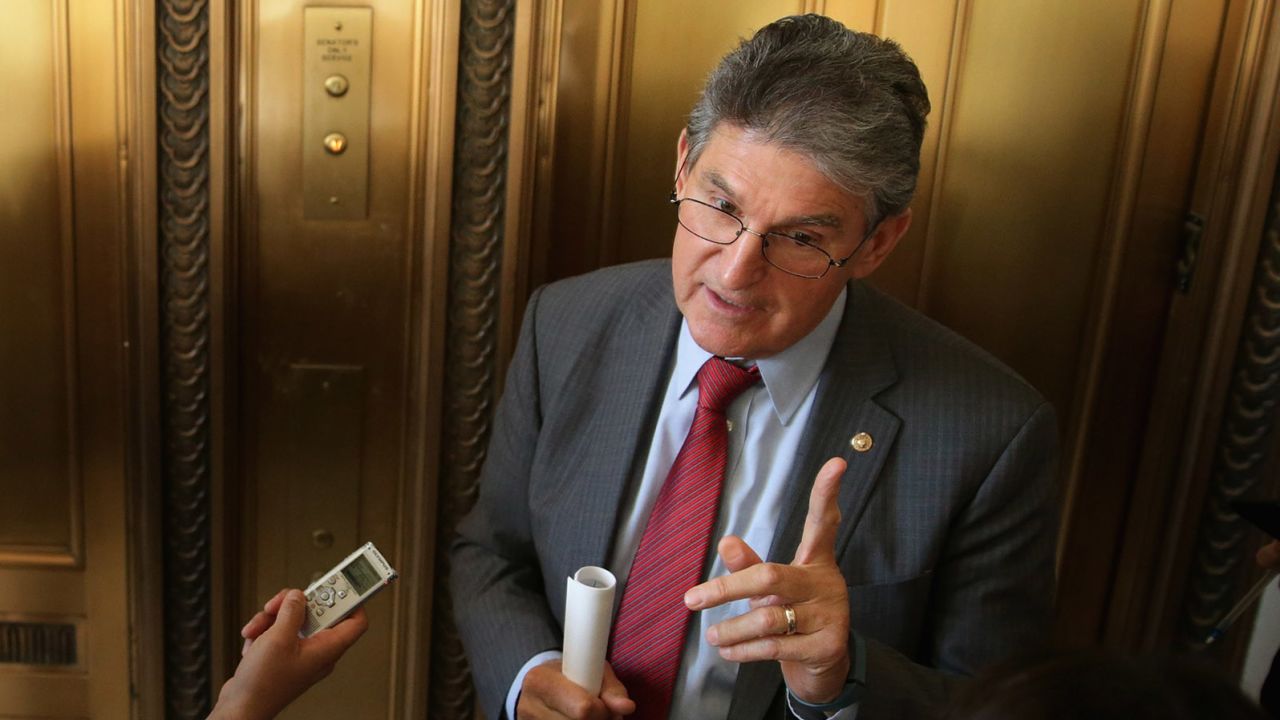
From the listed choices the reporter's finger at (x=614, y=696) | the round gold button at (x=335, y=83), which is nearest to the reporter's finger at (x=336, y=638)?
the reporter's finger at (x=614, y=696)

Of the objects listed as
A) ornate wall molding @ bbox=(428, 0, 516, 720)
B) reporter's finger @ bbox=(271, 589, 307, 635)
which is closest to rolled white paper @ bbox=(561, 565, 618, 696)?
reporter's finger @ bbox=(271, 589, 307, 635)

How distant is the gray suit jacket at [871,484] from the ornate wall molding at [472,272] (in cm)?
41

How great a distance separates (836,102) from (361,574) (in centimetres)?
80

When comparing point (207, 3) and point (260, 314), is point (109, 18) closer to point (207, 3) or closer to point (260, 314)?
point (207, 3)

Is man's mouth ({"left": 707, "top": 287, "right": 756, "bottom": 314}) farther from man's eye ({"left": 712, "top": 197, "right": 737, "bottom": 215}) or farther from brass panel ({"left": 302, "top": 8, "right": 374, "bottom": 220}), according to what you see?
brass panel ({"left": 302, "top": 8, "right": 374, "bottom": 220})

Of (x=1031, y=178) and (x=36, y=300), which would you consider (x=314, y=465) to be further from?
(x=1031, y=178)

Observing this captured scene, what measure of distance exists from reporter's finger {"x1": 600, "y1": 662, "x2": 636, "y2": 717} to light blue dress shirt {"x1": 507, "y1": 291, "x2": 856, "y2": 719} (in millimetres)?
113

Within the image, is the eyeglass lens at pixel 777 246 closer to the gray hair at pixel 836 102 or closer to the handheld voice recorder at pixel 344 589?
the gray hair at pixel 836 102

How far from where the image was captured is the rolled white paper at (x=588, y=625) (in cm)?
116

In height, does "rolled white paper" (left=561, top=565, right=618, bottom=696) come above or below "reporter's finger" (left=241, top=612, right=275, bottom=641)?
above

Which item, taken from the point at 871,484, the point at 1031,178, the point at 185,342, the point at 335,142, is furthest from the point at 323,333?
the point at 1031,178

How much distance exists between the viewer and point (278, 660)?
4.12 feet

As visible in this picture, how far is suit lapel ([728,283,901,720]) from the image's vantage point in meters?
1.31

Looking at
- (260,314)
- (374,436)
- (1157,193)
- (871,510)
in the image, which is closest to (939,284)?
(1157,193)
